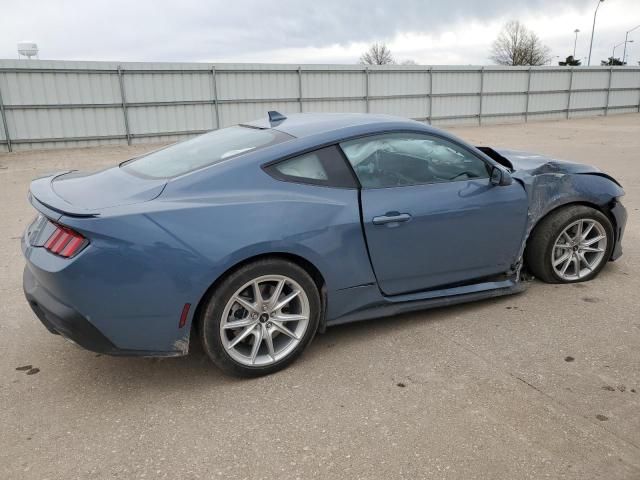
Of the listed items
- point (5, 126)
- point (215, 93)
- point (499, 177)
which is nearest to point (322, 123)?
point (499, 177)

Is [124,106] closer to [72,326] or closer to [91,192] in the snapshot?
[91,192]

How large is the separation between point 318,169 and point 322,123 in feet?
1.64

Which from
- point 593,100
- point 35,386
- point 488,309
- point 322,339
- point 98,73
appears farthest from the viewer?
point 593,100

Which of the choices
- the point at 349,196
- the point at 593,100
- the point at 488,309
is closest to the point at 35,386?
the point at 349,196

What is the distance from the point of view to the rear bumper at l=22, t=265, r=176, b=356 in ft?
8.87

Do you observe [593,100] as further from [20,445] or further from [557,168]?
[20,445]

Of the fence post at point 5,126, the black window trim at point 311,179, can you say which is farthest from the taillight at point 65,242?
the fence post at point 5,126

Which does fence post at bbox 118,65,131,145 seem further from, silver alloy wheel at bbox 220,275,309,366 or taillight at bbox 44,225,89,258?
silver alloy wheel at bbox 220,275,309,366

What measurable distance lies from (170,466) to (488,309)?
98.8 inches

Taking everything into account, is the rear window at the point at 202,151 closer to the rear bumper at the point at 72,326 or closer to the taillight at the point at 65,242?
the taillight at the point at 65,242

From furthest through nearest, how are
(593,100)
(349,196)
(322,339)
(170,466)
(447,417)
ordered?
1. (593,100)
2. (322,339)
3. (349,196)
4. (447,417)
5. (170,466)

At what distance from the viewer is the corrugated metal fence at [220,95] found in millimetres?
15719

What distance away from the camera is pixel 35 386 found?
307 centimetres

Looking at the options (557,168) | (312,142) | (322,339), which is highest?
(312,142)
